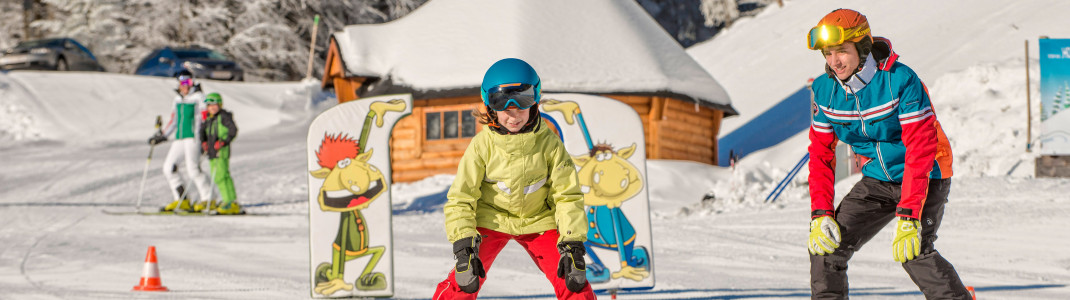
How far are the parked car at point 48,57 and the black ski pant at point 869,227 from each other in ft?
92.0

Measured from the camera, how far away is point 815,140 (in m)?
4.31

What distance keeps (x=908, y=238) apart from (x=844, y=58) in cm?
74


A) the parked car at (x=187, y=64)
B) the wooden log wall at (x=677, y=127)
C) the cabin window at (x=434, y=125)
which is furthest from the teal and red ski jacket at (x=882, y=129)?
the parked car at (x=187, y=64)

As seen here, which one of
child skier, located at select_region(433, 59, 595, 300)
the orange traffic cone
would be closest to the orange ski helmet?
child skier, located at select_region(433, 59, 595, 300)

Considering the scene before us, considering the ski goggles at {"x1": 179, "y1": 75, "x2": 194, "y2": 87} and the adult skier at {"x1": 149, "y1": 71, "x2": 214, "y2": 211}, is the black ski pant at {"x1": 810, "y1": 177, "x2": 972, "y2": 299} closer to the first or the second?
the adult skier at {"x1": 149, "y1": 71, "x2": 214, "y2": 211}

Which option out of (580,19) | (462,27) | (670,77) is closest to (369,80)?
(462,27)

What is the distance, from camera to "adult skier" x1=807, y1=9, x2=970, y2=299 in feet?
13.0

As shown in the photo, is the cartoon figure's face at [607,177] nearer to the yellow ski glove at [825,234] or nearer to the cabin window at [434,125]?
the yellow ski glove at [825,234]

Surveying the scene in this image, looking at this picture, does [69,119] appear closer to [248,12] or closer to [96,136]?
[96,136]

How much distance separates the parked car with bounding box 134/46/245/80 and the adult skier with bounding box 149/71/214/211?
51.3 ft

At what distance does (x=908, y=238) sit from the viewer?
3959mm

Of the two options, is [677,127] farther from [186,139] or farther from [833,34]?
[833,34]

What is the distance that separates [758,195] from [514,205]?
10816 millimetres

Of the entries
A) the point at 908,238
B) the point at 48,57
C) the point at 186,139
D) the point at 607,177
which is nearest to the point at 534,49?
the point at 186,139
